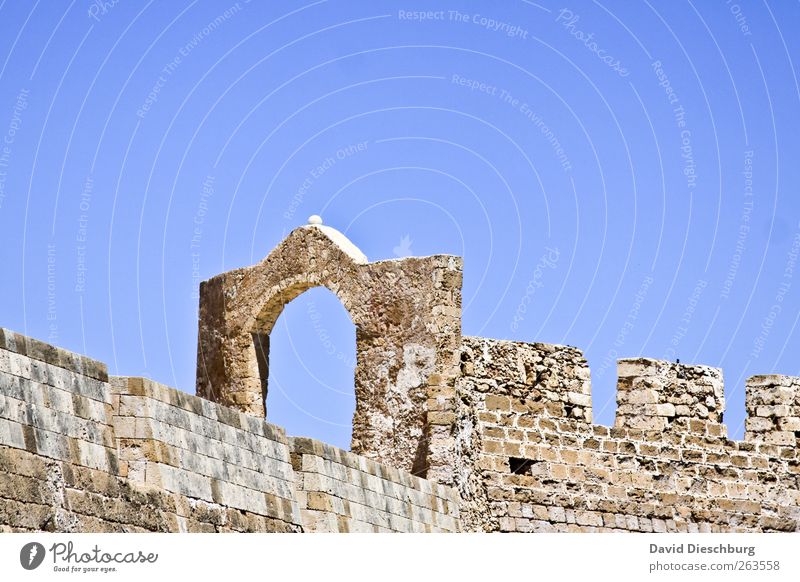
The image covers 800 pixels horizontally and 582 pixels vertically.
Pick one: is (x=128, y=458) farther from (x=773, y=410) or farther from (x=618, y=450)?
(x=773, y=410)

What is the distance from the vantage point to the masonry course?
1468 cm

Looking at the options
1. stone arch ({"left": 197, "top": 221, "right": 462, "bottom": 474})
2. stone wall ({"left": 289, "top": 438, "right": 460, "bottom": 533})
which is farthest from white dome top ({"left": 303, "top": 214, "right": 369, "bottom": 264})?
stone wall ({"left": 289, "top": 438, "right": 460, "bottom": 533})

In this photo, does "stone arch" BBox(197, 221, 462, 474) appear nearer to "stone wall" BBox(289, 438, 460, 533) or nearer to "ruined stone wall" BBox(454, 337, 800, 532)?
"ruined stone wall" BBox(454, 337, 800, 532)

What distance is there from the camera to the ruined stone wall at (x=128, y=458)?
11.7 meters

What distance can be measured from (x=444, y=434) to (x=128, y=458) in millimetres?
5583

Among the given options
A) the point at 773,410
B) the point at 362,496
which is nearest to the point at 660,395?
the point at 773,410

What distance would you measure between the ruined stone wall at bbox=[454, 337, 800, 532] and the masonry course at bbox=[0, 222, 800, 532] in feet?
0.05

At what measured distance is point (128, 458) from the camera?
42.9 ft

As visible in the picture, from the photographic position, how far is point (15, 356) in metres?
11.8

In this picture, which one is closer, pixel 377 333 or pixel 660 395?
pixel 377 333

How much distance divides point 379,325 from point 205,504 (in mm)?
5536

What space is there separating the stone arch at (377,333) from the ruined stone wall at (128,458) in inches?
91.6
